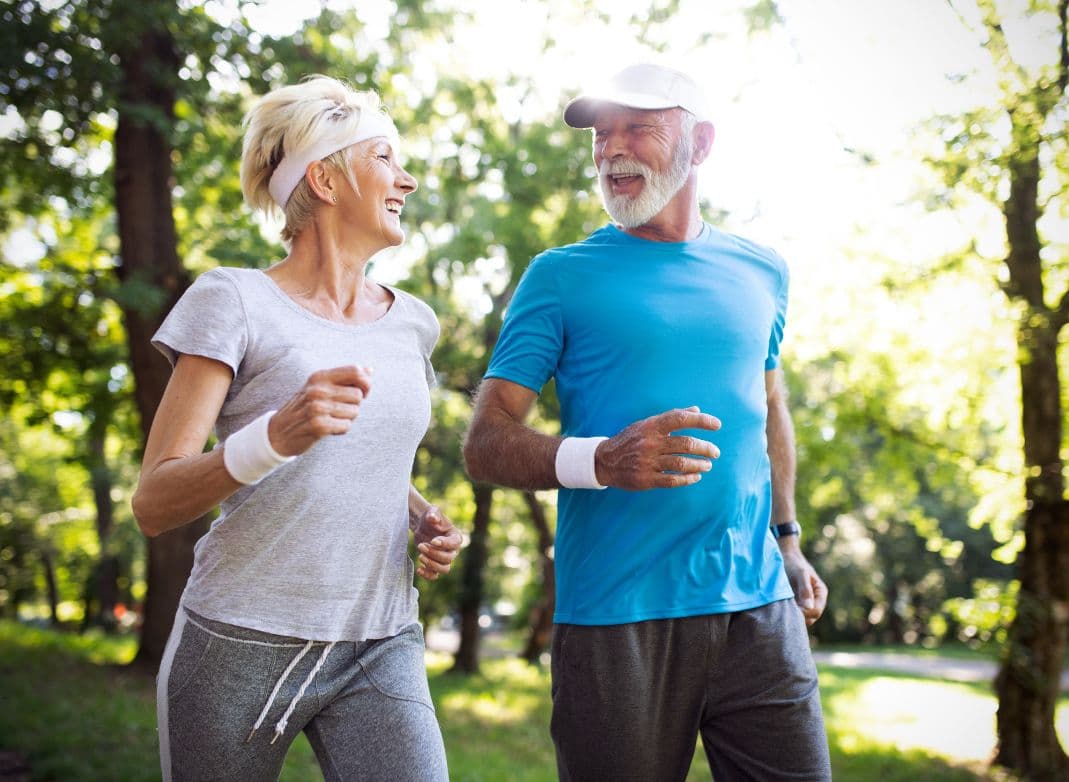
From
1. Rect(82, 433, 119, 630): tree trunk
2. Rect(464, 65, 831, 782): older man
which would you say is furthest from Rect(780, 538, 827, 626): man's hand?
Rect(82, 433, 119, 630): tree trunk

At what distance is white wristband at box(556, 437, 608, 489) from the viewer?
8.09 ft

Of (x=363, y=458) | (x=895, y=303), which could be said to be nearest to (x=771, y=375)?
(x=363, y=458)

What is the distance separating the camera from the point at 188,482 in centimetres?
209

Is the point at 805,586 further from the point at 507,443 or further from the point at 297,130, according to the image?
the point at 297,130

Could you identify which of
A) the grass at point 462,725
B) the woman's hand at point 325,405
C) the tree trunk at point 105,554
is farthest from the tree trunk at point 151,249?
the tree trunk at point 105,554

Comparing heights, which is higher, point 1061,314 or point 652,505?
point 1061,314

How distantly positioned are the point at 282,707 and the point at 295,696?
0.12 feet

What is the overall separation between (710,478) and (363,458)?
0.91 m

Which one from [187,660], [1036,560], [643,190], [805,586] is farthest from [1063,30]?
[187,660]

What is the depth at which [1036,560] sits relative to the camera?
9297 millimetres

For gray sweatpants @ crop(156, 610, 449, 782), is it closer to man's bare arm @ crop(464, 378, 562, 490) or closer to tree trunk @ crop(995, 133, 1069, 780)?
man's bare arm @ crop(464, 378, 562, 490)

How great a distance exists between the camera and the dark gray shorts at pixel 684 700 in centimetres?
259

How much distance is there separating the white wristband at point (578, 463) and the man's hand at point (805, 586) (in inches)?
36.0

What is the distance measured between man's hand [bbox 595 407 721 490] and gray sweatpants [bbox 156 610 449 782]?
73 centimetres
